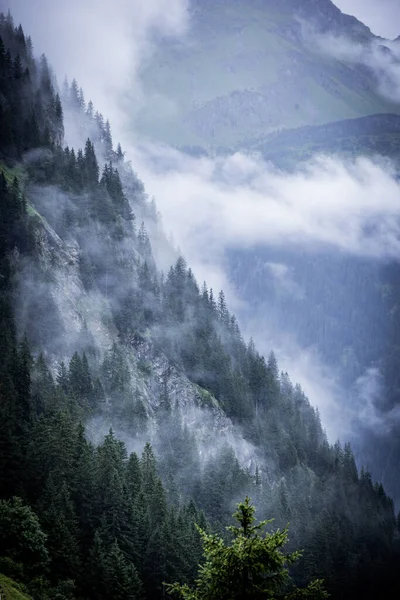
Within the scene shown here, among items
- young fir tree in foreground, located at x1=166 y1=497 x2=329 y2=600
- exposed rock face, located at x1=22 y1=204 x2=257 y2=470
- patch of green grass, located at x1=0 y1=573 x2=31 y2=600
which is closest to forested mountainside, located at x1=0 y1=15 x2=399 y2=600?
exposed rock face, located at x1=22 y1=204 x2=257 y2=470

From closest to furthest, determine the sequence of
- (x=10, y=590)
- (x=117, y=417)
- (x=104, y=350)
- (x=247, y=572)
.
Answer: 1. (x=247, y=572)
2. (x=10, y=590)
3. (x=117, y=417)
4. (x=104, y=350)

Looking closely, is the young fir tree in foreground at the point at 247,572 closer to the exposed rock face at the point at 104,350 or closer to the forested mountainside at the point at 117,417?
the forested mountainside at the point at 117,417

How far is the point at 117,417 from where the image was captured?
116 m

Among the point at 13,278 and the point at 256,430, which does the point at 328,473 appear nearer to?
the point at 256,430

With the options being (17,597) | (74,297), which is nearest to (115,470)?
(17,597)

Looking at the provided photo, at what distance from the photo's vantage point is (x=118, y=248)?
509 ft

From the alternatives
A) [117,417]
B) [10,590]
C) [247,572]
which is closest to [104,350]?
[117,417]

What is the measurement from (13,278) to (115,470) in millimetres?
49675

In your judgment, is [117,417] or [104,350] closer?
[117,417]

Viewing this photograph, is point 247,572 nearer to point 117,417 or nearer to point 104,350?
point 117,417

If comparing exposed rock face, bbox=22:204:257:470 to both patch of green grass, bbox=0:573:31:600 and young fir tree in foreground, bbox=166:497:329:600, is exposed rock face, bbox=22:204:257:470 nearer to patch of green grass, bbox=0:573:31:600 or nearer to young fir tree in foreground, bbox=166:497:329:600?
patch of green grass, bbox=0:573:31:600

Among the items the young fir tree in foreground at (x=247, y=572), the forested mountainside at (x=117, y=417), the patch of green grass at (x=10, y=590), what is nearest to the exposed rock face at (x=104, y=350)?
the forested mountainside at (x=117, y=417)

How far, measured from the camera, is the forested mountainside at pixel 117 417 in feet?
232

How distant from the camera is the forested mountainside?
232 ft
